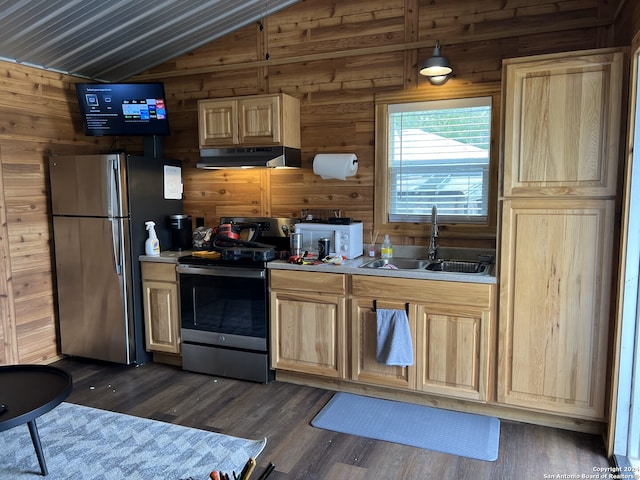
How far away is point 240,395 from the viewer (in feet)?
10.6

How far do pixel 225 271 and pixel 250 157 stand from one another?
0.87 meters

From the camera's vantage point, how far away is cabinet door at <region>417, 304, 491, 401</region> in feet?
9.21

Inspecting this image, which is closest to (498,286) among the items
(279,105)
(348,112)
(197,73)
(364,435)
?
(364,435)

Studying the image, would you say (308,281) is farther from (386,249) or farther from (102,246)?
(102,246)

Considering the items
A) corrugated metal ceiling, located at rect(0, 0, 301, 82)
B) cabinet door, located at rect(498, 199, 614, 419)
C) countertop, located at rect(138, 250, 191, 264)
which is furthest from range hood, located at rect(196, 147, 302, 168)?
cabinet door, located at rect(498, 199, 614, 419)

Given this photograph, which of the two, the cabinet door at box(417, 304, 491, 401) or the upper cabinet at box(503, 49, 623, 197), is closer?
the upper cabinet at box(503, 49, 623, 197)

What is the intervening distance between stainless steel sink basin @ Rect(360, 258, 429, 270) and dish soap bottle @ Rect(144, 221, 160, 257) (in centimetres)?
166

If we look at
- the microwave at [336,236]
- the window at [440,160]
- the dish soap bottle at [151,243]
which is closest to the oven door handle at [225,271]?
the dish soap bottle at [151,243]

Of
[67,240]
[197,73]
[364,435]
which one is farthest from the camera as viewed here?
[197,73]

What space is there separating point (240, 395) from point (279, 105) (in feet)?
6.75

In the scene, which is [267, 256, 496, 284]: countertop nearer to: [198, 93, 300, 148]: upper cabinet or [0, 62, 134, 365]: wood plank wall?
[198, 93, 300, 148]: upper cabinet

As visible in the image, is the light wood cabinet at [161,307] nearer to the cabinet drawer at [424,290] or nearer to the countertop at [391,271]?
the countertop at [391,271]

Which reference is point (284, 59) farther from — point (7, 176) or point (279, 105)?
point (7, 176)

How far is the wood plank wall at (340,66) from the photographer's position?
121 inches
